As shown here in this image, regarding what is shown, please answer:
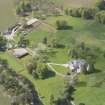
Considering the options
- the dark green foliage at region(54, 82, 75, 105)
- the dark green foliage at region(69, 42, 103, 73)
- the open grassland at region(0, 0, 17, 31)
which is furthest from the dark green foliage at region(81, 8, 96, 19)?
the dark green foliage at region(54, 82, 75, 105)

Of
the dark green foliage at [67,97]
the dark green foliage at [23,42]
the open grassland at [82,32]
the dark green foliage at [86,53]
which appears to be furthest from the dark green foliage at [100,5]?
the dark green foliage at [67,97]

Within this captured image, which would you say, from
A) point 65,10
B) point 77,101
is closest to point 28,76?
point 77,101

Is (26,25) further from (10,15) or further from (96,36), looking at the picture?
(96,36)

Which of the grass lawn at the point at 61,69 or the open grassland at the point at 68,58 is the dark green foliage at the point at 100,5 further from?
the grass lawn at the point at 61,69

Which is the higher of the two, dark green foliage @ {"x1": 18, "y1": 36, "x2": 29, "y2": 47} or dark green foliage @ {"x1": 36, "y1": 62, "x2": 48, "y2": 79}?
dark green foliage @ {"x1": 18, "y1": 36, "x2": 29, "y2": 47}

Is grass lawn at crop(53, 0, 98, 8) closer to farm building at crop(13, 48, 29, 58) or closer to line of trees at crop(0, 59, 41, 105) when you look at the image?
farm building at crop(13, 48, 29, 58)

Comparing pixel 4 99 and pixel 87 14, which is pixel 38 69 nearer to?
pixel 4 99

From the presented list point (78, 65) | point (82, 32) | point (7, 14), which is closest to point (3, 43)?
point (7, 14)

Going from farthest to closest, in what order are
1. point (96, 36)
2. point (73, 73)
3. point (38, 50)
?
point (96, 36), point (38, 50), point (73, 73)
